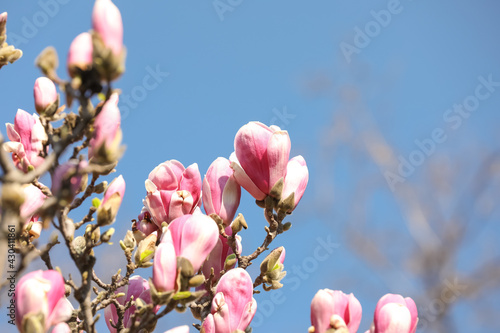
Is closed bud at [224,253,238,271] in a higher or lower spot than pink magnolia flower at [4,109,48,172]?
lower

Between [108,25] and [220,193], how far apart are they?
533mm

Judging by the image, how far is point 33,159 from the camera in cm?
128

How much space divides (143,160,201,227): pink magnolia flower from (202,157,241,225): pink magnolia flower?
0.14 feet

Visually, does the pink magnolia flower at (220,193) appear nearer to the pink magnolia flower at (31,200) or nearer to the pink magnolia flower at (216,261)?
the pink magnolia flower at (216,261)

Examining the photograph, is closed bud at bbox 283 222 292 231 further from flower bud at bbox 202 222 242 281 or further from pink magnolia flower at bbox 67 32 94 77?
pink magnolia flower at bbox 67 32 94 77

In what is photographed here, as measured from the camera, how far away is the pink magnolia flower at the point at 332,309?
1091 mm

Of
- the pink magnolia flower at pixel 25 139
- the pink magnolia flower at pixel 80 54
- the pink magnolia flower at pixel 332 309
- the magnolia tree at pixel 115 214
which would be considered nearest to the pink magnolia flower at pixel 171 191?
the magnolia tree at pixel 115 214

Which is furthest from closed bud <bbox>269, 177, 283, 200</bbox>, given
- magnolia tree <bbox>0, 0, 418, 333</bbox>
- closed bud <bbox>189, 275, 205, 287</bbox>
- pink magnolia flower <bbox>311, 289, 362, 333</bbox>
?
closed bud <bbox>189, 275, 205, 287</bbox>

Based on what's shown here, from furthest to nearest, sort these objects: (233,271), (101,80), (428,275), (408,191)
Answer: (408,191), (428,275), (233,271), (101,80)

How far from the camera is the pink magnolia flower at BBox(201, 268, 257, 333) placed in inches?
42.0

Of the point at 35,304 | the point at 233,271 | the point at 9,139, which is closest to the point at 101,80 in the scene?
the point at 35,304

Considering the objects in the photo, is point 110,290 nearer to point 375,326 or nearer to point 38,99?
point 38,99

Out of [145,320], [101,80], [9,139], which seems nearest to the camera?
[101,80]

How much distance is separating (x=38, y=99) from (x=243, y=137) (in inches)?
17.8
